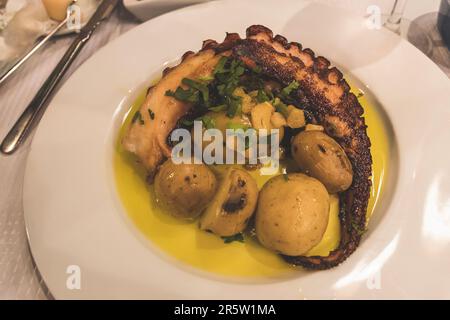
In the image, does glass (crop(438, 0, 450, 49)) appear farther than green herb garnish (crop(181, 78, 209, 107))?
Yes

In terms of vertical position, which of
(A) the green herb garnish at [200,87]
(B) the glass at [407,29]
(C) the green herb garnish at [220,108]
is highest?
(B) the glass at [407,29]

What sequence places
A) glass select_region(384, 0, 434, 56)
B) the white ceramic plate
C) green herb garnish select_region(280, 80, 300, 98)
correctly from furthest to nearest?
glass select_region(384, 0, 434, 56)
green herb garnish select_region(280, 80, 300, 98)
the white ceramic plate

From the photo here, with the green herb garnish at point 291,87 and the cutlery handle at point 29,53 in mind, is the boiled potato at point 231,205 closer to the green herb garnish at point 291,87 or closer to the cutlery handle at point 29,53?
the green herb garnish at point 291,87

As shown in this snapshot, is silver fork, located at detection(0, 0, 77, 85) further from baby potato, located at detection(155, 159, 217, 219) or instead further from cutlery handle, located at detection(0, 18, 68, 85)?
baby potato, located at detection(155, 159, 217, 219)

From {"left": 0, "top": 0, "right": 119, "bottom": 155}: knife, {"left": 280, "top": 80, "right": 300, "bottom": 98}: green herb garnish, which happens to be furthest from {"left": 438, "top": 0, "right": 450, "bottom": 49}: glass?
{"left": 0, "top": 0, "right": 119, "bottom": 155}: knife

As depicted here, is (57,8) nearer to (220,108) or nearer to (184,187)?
(220,108)

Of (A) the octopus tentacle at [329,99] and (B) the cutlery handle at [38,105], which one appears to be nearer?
(A) the octopus tentacle at [329,99]

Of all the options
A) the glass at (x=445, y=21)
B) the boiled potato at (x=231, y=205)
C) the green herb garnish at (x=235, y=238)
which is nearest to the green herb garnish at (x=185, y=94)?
the boiled potato at (x=231, y=205)
